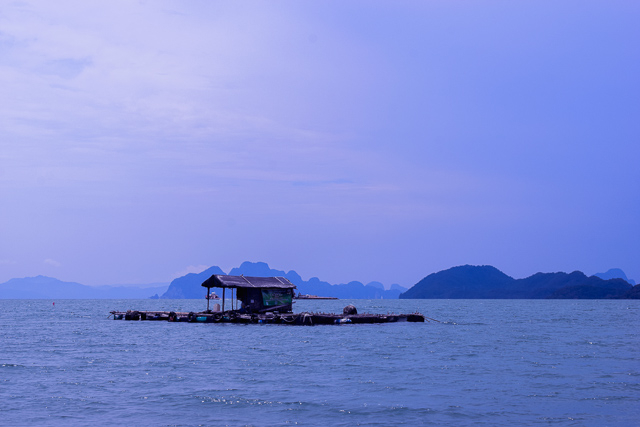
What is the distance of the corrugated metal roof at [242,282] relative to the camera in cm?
6469

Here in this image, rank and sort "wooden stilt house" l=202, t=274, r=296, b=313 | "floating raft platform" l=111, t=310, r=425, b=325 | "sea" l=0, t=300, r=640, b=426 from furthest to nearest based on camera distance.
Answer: "wooden stilt house" l=202, t=274, r=296, b=313 < "floating raft platform" l=111, t=310, r=425, b=325 < "sea" l=0, t=300, r=640, b=426

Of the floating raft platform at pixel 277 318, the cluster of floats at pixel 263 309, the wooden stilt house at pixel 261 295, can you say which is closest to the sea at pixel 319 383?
the floating raft platform at pixel 277 318

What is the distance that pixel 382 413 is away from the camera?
22.0m

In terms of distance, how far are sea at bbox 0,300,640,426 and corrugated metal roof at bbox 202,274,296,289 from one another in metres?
15.3

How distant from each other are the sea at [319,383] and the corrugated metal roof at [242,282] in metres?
15.3

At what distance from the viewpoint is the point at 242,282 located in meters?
67.1

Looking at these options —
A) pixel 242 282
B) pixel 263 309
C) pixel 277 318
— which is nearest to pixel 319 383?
pixel 277 318

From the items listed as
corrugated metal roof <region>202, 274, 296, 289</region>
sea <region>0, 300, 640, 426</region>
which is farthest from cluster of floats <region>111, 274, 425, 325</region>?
sea <region>0, 300, 640, 426</region>

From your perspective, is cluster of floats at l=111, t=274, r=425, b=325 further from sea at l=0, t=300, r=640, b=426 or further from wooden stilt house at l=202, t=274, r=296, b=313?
sea at l=0, t=300, r=640, b=426

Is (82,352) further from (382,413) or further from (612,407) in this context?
(612,407)

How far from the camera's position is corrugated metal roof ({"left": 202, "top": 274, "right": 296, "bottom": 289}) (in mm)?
64688

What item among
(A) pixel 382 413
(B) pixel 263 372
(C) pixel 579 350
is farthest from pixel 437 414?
(C) pixel 579 350

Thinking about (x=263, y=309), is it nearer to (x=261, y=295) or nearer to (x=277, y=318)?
(x=261, y=295)

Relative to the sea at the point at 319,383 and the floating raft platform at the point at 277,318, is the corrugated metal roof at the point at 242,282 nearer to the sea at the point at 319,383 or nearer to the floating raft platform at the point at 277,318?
the floating raft platform at the point at 277,318
